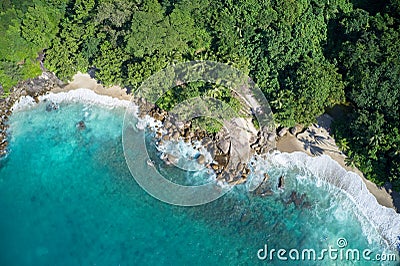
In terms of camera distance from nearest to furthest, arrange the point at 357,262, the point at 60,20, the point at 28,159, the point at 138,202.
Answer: the point at 357,262
the point at 138,202
the point at 28,159
the point at 60,20

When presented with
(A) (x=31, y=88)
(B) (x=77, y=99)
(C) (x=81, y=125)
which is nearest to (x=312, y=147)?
(C) (x=81, y=125)

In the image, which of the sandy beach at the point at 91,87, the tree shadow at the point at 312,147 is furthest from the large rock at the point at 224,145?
the sandy beach at the point at 91,87

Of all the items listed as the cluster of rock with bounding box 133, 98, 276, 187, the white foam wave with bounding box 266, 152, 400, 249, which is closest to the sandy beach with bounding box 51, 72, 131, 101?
the cluster of rock with bounding box 133, 98, 276, 187

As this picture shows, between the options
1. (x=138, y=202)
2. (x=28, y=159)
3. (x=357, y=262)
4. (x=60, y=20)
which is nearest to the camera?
(x=357, y=262)

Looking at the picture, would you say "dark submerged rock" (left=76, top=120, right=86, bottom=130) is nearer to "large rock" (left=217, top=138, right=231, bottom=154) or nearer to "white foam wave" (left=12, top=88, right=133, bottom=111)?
"white foam wave" (left=12, top=88, right=133, bottom=111)

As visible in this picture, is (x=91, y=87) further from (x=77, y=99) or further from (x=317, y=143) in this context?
(x=317, y=143)

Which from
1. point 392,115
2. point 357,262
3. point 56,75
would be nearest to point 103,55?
point 56,75

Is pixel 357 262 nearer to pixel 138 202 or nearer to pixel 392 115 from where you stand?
pixel 392 115
